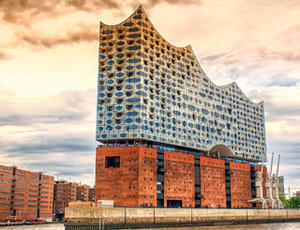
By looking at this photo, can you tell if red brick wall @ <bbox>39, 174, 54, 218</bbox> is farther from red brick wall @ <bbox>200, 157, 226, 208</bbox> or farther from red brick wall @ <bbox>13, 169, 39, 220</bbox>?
red brick wall @ <bbox>200, 157, 226, 208</bbox>

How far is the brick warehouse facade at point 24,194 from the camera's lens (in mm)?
139875

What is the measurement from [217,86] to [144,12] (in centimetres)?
3437

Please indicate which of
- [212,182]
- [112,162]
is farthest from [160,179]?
[212,182]

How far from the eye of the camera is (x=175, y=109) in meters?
103

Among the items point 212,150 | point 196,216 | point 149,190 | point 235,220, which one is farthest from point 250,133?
point 149,190

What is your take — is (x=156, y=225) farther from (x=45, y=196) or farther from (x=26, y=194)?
(x=45, y=196)

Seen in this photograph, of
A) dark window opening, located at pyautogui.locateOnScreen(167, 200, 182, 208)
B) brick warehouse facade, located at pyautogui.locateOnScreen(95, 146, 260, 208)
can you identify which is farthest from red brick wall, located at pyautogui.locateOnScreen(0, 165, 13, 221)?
dark window opening, located at pyautogui.locateOnScreen(167, 200, 182, 208)

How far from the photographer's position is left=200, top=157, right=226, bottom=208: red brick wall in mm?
105525

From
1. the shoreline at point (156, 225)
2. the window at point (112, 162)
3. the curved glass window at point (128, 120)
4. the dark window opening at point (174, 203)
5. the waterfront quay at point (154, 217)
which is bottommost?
the shoreline at point (156, 225)

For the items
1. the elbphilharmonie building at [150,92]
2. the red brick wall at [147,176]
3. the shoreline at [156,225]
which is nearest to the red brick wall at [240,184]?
the shoreline at [156,225]

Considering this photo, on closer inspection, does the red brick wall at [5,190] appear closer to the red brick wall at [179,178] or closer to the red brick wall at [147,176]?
the red brick wall at [179,178]

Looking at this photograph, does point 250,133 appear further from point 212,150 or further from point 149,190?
point 149,190

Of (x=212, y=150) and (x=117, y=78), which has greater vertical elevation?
(x=117, y=78)

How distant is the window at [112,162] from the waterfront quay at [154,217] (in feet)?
37.4
